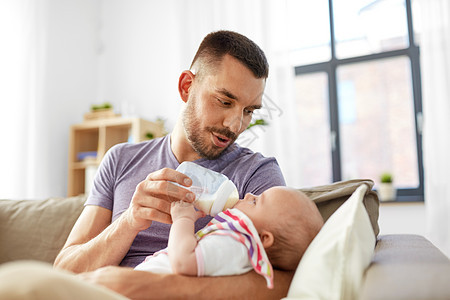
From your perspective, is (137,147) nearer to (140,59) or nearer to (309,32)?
(309,32)

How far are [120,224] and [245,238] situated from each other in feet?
1.37

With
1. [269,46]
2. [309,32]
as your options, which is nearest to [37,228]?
[269,46]

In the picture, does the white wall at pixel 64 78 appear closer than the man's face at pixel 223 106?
No

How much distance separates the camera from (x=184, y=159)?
5.03 ft

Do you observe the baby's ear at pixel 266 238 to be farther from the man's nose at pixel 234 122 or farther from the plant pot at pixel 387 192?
the plant pot at pixel 387 192

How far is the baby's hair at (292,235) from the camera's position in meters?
1.02

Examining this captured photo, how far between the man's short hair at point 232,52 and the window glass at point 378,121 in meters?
2.52

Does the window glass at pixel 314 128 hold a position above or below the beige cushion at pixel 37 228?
above

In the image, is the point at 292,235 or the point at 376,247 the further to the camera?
the point at 376,247

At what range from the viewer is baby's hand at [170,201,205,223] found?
3.33 ft

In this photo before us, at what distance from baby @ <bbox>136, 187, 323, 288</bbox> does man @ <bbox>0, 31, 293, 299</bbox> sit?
0.08 meters

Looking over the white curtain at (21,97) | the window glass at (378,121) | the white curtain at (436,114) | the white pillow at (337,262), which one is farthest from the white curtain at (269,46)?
the white pillow at (337,262)

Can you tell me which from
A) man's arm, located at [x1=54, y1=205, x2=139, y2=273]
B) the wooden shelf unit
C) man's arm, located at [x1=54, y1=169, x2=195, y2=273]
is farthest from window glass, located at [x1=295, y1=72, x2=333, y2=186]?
man's arm, located at [x1=54, y1=205, x2=139, y2=273]

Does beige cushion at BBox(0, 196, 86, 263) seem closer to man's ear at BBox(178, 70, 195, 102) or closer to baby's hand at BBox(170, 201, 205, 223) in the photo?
man's ear at BBox(178, 70, 195, 102)
